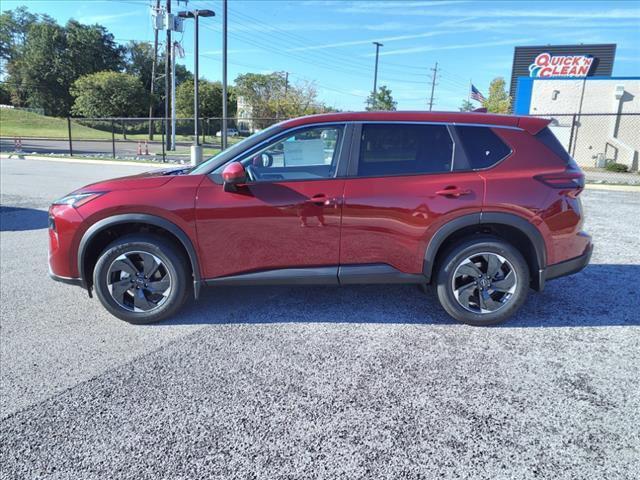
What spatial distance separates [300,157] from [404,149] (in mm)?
921

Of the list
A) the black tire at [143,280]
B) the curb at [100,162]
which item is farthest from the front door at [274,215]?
the curb at [100,162]

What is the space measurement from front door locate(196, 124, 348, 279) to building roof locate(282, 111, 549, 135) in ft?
0.29

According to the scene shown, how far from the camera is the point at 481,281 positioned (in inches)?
150

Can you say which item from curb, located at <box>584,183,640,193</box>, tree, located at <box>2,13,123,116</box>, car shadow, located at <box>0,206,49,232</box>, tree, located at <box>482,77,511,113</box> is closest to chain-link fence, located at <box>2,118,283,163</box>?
car shadow, located at <box>0,206,49,232</box>

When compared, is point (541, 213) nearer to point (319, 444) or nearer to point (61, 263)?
point (319, 444)

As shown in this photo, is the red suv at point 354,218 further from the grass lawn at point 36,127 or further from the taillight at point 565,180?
the grass lawn at point 36,127

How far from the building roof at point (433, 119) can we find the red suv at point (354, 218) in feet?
0.04

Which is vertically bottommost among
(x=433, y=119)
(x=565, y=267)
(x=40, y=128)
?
(x=565, y=267)

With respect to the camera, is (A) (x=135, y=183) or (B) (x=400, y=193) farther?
(A) (x=135, y=183)

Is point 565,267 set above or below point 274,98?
below

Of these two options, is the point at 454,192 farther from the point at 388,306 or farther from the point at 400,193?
the point at 388,306

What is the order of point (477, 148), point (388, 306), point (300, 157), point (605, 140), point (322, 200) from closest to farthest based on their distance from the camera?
point (322, 200) < point (477, 148) < point (300, 157) < point (388, 306) < point (605, 140)

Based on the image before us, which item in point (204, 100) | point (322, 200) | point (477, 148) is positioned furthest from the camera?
point (204, 100)

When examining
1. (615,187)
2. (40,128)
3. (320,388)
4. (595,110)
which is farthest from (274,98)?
(320,388)
